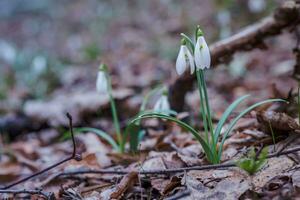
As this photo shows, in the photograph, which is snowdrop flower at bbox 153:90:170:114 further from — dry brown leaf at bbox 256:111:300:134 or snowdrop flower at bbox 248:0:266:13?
snowdrop flower at bbox 248:0:266:13

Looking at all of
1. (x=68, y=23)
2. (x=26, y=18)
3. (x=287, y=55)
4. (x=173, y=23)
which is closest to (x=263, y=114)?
(x=287, y=55)

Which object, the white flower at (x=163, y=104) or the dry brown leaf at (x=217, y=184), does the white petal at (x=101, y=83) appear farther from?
the dry brown leaf at (x=217, y=184)

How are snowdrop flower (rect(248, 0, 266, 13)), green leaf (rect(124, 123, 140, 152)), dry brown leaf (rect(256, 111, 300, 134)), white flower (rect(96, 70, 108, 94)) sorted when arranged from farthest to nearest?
1. snowdrop flower (rect(248, 0, 266, 13))
2. white flower (rect(96, 70, 108, 94))
3. green leaf (rect(124, 123, 140, 152))
4. dry brown leaf (rect(256, 111, 300, 134))

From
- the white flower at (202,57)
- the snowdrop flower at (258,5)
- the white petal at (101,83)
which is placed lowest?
the white flower at (202,57)

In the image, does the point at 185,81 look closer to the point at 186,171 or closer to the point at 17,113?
the point at 186,171

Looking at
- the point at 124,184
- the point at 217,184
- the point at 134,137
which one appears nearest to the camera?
the point at 217,184

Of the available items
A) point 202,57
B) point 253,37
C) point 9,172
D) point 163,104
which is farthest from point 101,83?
point 253,37

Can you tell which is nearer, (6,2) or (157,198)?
(157,198)

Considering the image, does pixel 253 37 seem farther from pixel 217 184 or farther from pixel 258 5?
pixel 258 5

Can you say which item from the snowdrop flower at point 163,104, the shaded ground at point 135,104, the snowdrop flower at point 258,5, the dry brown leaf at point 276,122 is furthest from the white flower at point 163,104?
the snowdrop flower at point 258,5

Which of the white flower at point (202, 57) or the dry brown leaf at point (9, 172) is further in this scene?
the dry brown leaf at point (9, 172)

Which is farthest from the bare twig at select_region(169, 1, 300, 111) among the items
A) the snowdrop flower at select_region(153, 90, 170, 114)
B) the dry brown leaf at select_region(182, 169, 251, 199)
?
the dry brown leaf at select_region(182, 169, 251, 199)
